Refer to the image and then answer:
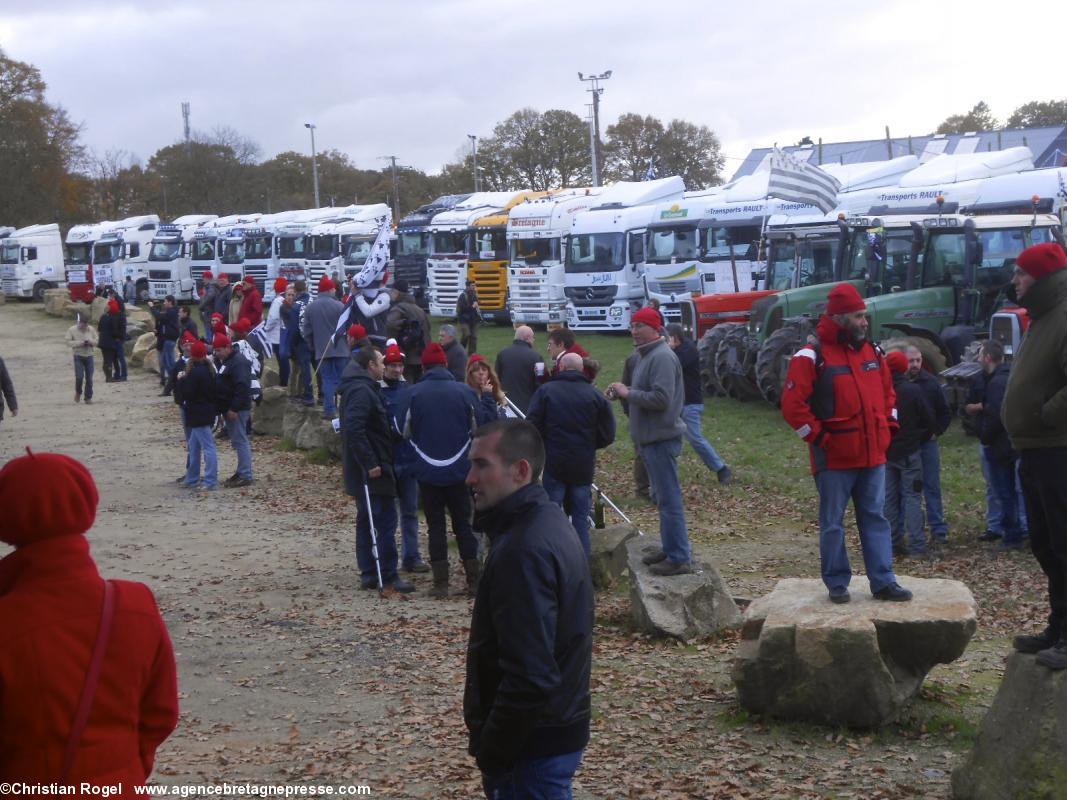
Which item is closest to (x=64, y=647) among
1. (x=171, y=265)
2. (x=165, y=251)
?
(x=171, y=265)

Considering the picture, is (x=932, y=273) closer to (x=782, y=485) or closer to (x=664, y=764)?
(x=782, y=485)

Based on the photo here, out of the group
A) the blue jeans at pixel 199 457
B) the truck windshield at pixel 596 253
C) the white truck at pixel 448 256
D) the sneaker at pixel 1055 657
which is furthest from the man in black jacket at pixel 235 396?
the white truck at pixel 448 256

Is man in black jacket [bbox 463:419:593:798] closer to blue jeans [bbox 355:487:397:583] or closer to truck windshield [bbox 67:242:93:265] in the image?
blue jeans [bbox 355:487:397:583]

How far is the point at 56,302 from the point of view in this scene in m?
49.1

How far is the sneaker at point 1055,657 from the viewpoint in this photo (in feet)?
17.6

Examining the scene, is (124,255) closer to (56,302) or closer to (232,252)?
(56,302)

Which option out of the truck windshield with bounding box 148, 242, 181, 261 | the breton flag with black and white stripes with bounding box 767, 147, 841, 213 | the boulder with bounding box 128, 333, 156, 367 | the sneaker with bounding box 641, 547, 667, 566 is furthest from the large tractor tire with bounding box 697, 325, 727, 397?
the truck windshield with bounding box 148, 242, 181, 261

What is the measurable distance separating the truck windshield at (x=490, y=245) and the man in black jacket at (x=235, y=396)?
21.6m

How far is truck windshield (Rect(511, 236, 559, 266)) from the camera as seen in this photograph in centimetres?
3425

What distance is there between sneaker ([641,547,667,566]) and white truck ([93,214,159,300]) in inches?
1799

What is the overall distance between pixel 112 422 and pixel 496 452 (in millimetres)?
19804

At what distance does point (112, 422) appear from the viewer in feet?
73.1

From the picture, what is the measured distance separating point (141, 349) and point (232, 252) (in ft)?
59.4

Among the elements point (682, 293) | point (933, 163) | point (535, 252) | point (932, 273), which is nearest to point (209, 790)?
point (932, 273)
